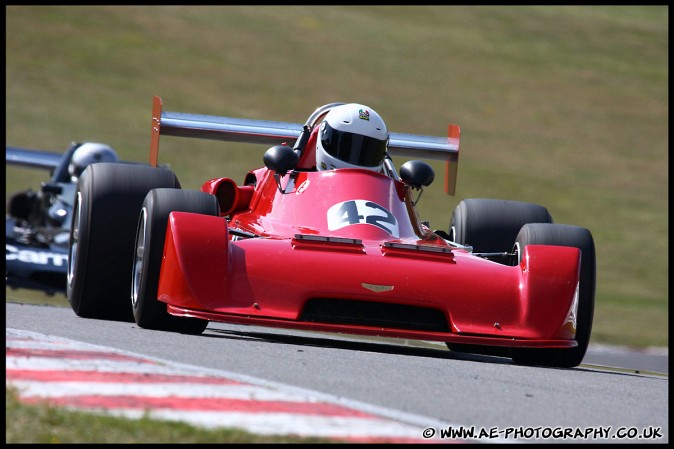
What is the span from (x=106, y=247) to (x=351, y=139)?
182 centimetres

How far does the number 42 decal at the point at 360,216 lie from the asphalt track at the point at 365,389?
121cm

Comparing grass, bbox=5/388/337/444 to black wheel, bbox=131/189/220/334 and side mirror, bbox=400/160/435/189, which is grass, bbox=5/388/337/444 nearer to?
black wheel, bbox=131/189/220/334

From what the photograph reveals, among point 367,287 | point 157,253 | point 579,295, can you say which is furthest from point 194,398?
point 579,295

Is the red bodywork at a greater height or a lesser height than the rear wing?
lesser

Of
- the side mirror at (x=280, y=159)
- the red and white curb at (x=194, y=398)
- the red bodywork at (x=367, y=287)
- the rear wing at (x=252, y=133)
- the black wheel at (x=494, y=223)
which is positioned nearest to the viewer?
the red and white curb at (x=194, y=398)

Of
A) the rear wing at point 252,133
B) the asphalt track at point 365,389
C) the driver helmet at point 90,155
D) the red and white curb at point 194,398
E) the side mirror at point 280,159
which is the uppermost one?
the rear wing at point 252,133

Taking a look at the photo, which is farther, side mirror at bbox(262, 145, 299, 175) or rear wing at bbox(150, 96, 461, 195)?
rear wing at bbox(150, 96, 461, 195)

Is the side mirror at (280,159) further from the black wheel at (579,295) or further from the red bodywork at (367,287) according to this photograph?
the black wheel at (579,295)

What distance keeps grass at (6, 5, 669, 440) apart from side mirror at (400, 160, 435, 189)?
39.0 feet

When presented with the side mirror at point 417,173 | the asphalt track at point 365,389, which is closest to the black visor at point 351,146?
the side mirror at point 417,173

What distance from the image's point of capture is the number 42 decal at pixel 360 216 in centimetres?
802

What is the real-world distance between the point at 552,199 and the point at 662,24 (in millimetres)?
25783

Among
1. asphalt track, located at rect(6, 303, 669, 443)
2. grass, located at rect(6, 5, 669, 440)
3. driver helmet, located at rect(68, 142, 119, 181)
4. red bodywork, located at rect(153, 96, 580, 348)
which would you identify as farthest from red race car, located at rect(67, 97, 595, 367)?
grass, located at rect(6, 5, 669, 440)

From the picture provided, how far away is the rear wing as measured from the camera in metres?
9.86
